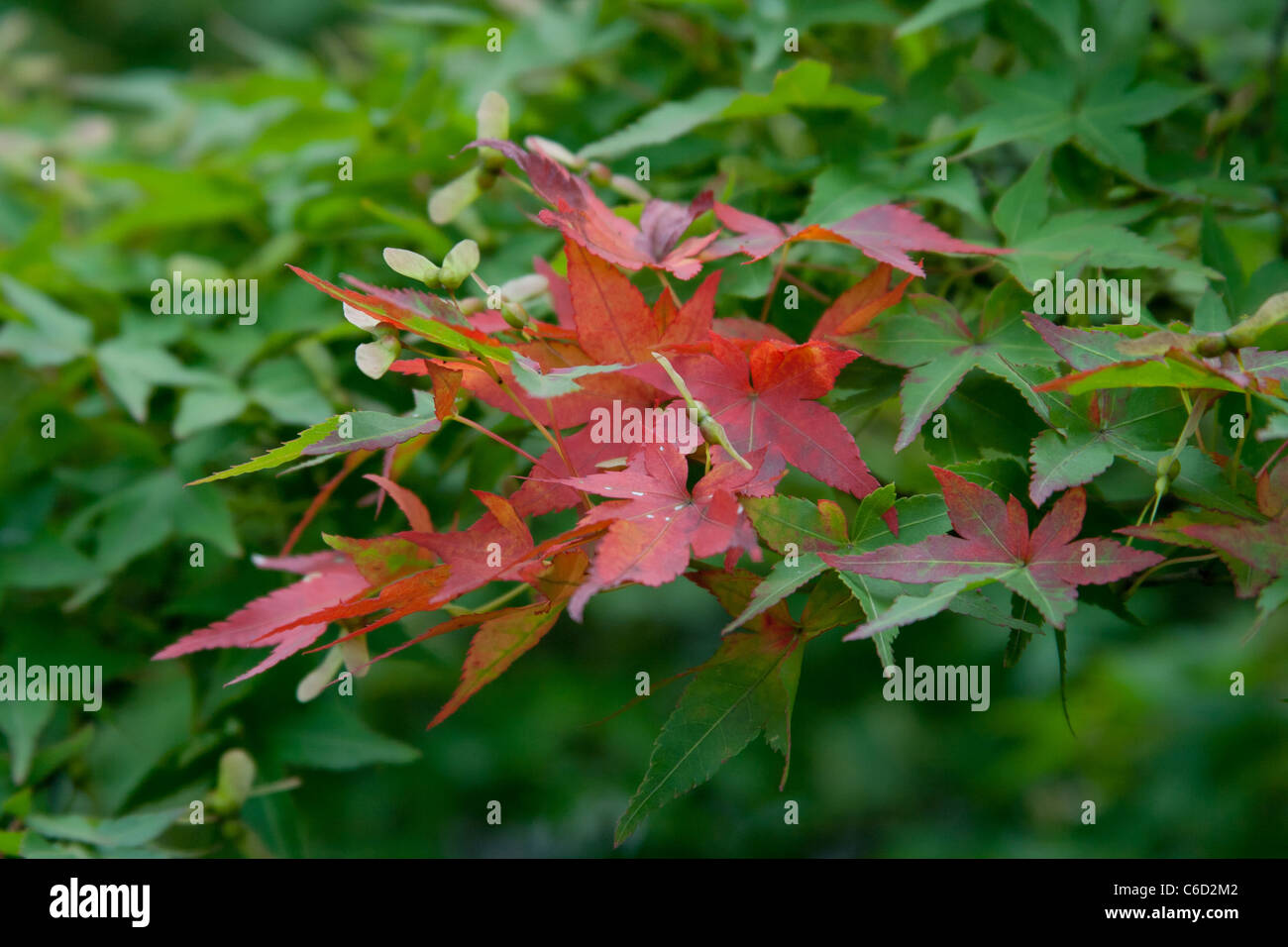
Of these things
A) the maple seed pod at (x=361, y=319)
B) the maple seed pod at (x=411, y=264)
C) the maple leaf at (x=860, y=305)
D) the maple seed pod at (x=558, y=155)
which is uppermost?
the maple seed pod at (x=558, y=155)

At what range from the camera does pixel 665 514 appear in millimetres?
517

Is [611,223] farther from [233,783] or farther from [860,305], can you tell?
[233,783]

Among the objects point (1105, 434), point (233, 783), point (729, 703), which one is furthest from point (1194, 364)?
point (233, 783)

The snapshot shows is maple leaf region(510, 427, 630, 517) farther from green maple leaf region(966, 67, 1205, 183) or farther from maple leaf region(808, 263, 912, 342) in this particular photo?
green maple leaf region(966, 67, 1205, 183)

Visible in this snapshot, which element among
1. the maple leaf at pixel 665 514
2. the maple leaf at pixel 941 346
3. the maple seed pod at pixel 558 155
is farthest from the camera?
the maple seed pod at pixel 558 155

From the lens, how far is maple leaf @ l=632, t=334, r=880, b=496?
0.56 meters

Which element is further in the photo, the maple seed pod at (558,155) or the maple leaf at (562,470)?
the maple seed pod at (558,155)

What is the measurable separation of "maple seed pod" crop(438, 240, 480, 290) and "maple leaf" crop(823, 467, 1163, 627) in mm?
273

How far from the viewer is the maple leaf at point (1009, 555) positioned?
1.70 feet

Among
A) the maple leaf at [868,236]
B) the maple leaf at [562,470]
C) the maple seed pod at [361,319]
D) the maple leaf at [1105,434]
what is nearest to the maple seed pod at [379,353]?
the maple seed pod at [361,319]

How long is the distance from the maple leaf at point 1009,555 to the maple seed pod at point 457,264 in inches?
10.8

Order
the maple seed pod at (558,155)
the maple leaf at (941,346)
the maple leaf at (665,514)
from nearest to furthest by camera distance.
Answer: the maple leaf at (665,514)
the maple leaf at (941,346)
the maple seed pod at (558,155)

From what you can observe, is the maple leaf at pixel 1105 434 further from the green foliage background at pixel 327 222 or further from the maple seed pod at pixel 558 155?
the maple seed pod at pixel 558 155

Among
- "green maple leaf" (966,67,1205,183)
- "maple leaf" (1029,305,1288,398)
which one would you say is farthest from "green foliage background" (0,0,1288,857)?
"maple leaf" (1029,305,1288,398)
